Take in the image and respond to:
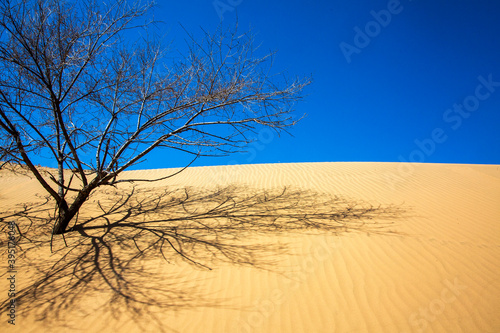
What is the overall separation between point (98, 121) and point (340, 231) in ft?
18.2

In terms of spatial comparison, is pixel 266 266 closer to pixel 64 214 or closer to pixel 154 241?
pixel 154 241

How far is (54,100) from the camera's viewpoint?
4.59 m

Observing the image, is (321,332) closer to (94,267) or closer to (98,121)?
(94,267)

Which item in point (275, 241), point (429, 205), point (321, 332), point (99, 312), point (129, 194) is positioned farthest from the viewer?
point (129, 194)

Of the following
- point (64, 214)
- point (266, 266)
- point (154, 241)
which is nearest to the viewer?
point (266, 266)

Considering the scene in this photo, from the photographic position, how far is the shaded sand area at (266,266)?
2869mm

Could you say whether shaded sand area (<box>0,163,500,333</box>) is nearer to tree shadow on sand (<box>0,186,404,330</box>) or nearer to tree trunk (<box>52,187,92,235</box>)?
tree shadow on sand (<box>0,186,404,330</box>)

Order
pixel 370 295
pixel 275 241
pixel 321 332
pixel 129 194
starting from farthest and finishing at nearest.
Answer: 1. pixel 129 194
2. pixel 275 241
3. pixel 370 295
4. pixel 321 332

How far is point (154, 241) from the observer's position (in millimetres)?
4617

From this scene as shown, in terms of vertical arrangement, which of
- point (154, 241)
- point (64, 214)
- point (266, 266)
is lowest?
point (266, 266)

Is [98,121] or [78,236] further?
[98,121]

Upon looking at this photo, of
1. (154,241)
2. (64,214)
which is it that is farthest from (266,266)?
(64,214)

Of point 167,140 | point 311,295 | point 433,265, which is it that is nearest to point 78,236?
point 167,140

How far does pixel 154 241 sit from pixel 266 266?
210 cm
